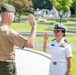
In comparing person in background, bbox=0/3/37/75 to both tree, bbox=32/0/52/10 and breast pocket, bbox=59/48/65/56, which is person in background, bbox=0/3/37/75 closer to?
breast pocket, bbox=59/48/65/56

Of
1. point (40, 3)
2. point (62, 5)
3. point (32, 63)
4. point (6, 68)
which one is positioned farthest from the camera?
point (40, 3)

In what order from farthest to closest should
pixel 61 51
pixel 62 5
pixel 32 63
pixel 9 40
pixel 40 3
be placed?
pixel 40 3, pixel 62 5, pixel 32 63, pixel 61 51, pixel 9 40

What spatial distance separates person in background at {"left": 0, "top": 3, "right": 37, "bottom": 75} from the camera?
12.1 ft

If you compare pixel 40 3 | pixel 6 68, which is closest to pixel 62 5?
pixel 40 3

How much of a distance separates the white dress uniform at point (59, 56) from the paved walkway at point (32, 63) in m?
3.42

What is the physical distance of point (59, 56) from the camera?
472 centimetres

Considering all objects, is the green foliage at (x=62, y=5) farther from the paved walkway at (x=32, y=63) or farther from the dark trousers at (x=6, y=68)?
the dark trousers at (x=6, y=68)

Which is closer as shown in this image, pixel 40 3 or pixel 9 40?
pixel 9 40

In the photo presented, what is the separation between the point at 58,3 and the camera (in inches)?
1629

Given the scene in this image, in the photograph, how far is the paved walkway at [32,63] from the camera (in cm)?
839

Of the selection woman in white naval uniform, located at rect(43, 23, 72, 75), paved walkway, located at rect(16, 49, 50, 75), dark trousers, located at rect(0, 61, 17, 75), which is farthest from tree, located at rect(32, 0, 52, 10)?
dark trousers, located at rect(0, 61, 17, 75)

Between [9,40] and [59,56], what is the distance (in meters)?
1.18

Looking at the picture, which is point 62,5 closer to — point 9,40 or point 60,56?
point 60,56

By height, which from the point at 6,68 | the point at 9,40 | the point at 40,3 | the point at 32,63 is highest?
the point at 9,40
